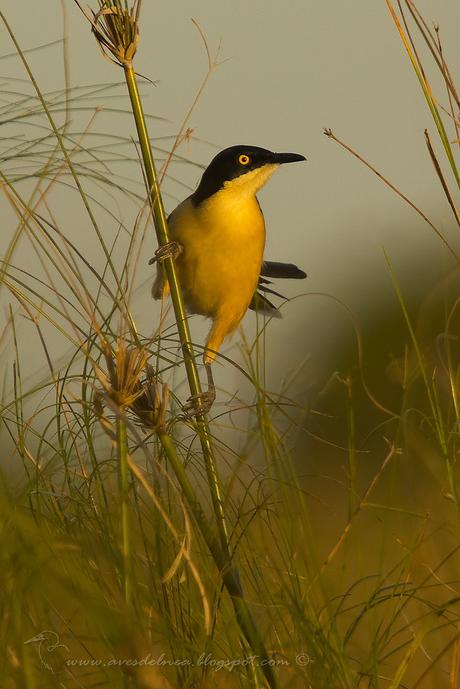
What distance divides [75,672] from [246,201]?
9.82 ft

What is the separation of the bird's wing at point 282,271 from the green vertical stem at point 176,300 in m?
2.96

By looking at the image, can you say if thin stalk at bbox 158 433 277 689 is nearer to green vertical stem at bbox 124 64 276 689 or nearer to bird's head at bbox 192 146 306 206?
green vertical stem at bbox 124 64 276 689

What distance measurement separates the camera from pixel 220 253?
4430 millimetres

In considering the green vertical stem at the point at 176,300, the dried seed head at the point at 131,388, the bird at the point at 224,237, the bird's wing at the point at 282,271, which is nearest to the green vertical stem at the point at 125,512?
the dried seed head at the point at 131,388

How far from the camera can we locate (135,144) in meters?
2.47

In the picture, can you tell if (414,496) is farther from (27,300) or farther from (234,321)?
(234,321)

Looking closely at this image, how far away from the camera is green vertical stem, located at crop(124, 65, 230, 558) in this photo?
221 centimetres

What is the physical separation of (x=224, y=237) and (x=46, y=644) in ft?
9.05

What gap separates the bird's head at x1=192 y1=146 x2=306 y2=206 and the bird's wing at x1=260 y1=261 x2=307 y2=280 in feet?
2.50

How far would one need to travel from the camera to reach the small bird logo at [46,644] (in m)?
1.90

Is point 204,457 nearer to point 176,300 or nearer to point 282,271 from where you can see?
point 176,300

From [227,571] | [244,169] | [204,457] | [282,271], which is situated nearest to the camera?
[227,571]

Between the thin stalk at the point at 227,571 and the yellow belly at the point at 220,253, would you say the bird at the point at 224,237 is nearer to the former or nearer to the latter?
the yellow belly at the point at 220,253

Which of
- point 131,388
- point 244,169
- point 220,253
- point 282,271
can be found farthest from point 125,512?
point 282,271
